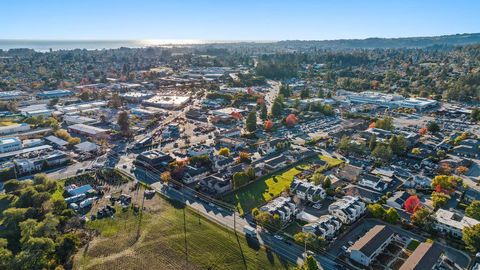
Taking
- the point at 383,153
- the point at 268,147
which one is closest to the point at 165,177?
the point at 268,147

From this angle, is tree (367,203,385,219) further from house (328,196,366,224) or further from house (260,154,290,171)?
house (260,154,290,171)

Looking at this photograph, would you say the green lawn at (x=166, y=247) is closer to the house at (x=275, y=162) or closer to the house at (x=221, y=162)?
the house at (x=221, y=162)

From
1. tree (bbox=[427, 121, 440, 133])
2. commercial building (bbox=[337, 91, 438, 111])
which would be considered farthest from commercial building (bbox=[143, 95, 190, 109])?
tree (bbox=[427, 121, 440, 133])

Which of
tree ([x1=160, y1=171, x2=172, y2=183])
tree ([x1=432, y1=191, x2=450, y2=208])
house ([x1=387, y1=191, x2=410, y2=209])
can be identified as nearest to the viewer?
tree ([x1=432, y1=191, x2=450, y2=208])

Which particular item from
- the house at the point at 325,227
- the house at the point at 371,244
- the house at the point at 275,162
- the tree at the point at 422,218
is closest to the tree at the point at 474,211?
the tree at the point at 422,218

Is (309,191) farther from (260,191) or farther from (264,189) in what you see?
(260,191)

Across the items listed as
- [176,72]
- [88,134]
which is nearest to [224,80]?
[176,72]
